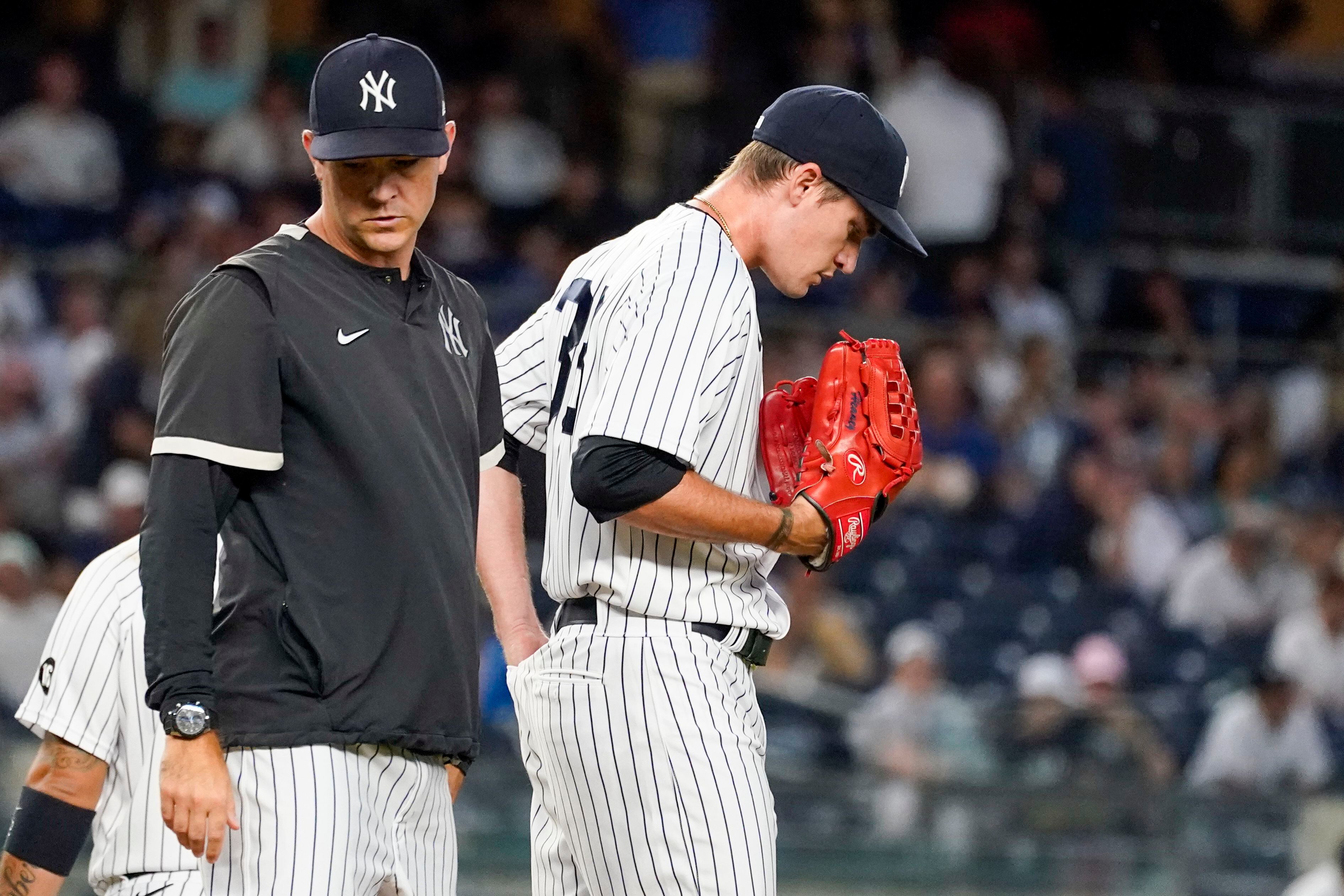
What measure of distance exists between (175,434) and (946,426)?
7164 mm

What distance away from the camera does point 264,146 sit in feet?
32.7

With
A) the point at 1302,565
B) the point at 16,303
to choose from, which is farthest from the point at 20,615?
the point at 1302,565

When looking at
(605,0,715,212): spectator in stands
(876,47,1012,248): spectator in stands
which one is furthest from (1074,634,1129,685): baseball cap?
(605,0,715,212): spectator in stands

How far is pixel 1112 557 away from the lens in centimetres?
935

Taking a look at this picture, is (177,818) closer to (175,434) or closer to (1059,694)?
(175,434)

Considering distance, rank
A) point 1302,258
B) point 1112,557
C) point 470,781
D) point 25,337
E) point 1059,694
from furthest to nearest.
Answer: point 1302,258, point 1112,557, point 25,337, point 1059,694, point 470,781

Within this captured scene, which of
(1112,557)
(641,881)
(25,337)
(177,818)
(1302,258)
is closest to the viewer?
(177,818)

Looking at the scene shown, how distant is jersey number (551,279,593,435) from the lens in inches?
121

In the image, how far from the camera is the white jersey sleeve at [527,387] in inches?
130

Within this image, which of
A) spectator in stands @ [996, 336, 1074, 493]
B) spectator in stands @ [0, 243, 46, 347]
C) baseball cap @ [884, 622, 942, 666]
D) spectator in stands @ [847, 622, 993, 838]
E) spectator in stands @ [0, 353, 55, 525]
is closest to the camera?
spectator in stands @ [847, 622, 993, 838]

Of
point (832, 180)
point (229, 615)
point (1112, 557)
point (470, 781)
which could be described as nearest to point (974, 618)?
point (1112, 557)

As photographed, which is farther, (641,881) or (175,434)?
(641,881)

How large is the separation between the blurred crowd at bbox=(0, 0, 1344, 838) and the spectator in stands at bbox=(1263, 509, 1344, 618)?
13mm

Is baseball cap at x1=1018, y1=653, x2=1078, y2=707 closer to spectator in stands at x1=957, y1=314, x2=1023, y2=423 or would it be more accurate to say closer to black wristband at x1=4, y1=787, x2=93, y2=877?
spectator in stands at x1=957, y1=314, x2=1023, y2=423
